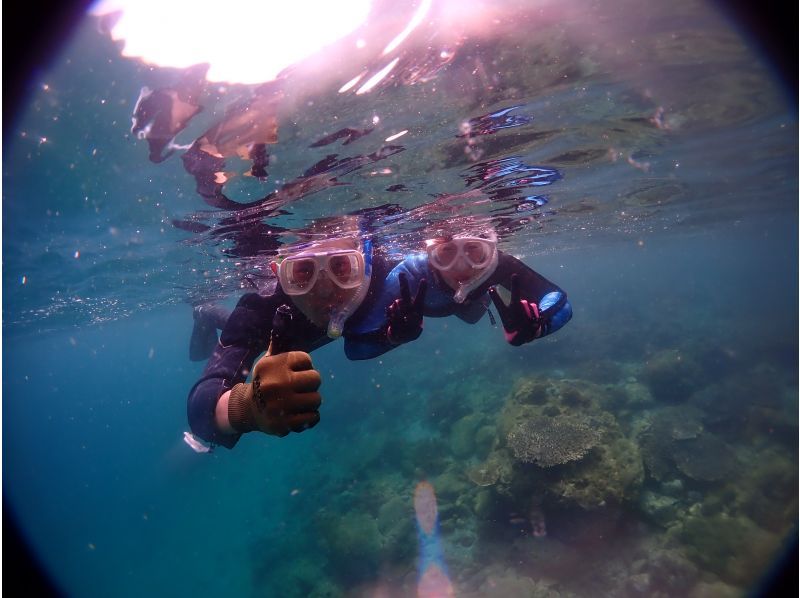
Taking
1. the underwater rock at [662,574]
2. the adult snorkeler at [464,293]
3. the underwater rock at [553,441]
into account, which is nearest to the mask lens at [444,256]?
the adult snorkeler at [464,293]

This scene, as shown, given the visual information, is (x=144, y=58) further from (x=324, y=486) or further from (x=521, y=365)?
(x=521, y=365)

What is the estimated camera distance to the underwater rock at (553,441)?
31.1 ft

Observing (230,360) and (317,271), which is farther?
(317,271)

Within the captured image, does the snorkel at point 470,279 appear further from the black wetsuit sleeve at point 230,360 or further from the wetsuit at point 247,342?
the black wetsuit sleeve at point 230,360

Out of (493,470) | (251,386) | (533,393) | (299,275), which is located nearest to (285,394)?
(251,386)

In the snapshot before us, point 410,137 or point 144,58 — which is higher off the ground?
point 144,58

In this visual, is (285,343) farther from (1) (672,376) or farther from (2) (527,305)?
(1) (672,376)

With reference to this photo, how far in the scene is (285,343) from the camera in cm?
312

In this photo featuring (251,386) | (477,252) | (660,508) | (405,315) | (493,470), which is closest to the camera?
(251,386)

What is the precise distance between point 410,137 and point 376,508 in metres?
12.3

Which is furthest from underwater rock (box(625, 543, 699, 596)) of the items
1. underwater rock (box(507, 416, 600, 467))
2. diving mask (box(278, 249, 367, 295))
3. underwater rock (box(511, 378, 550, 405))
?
diving mask (box(278, 249, 367, 295))

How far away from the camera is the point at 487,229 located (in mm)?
14773

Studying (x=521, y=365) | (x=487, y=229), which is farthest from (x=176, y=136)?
(x=521, y=365)

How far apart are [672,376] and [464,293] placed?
16458 millimetres
